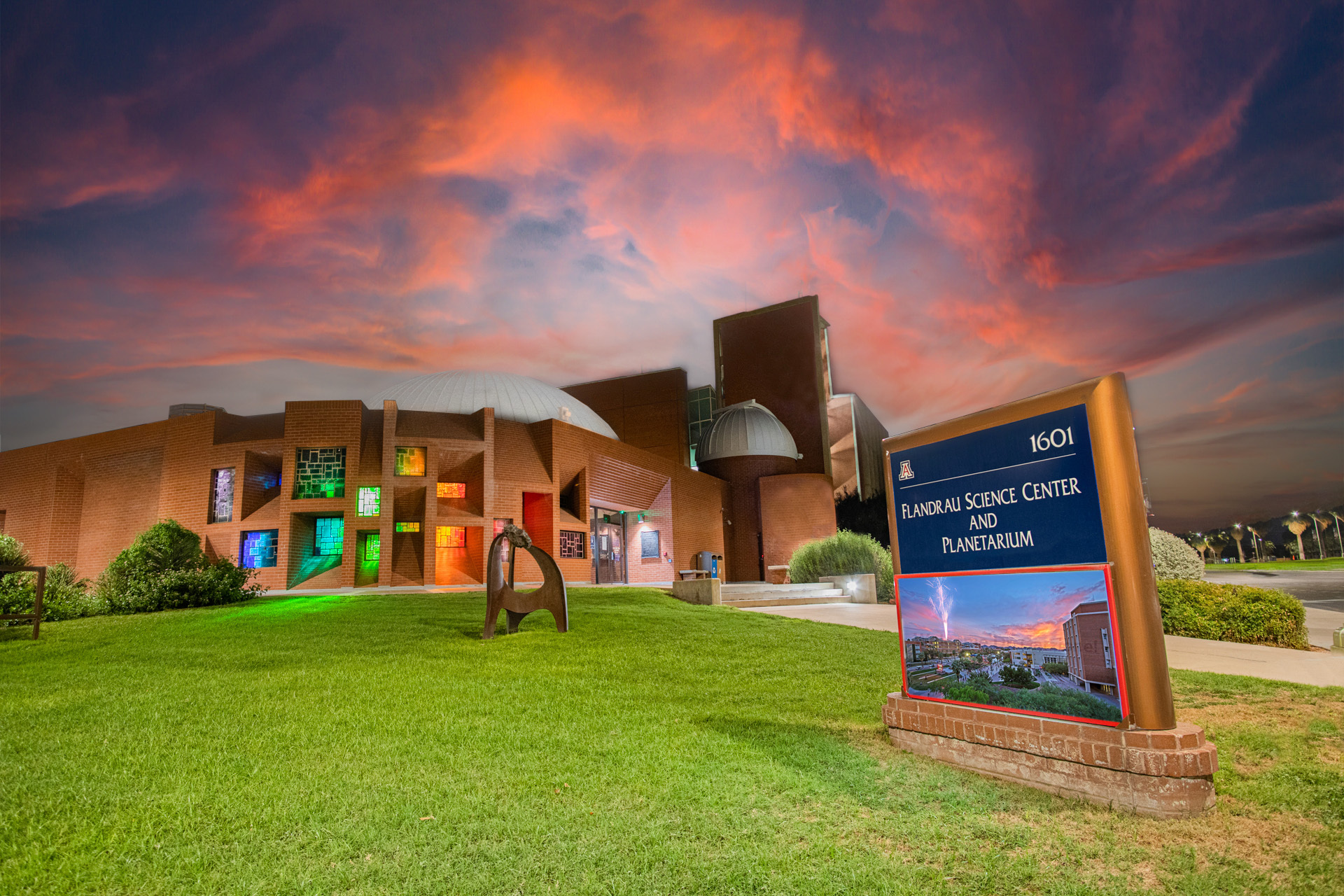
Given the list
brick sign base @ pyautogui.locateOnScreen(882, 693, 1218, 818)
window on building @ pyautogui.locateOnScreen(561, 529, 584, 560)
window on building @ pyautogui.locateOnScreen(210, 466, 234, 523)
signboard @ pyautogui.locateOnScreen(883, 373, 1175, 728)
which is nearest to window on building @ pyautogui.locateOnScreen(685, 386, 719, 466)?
window on building @ pyautogui.locateOnScreen(561, 529, 584, 560)

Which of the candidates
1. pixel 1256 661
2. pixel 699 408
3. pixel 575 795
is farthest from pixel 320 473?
pixel 699 408

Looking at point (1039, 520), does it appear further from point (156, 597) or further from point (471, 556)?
point (471, 556)

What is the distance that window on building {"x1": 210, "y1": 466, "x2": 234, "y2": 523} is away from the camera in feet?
81.7

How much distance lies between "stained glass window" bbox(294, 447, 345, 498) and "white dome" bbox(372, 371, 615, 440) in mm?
8105

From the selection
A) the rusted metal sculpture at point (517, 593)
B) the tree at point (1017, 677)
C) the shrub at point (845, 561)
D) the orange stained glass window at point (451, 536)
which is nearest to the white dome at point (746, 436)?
the shrub at point (845, 561)

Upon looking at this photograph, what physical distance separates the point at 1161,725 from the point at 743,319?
43084mm

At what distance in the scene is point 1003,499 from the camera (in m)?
4.23

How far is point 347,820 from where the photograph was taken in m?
3.50

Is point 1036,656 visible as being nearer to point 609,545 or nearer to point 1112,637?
point 1112,637

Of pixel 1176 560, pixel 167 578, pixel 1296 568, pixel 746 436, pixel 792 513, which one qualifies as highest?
pixel 746 436

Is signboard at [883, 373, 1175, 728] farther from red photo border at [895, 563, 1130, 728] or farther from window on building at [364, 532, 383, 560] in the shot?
window on building at [364, 532, 383, 560]

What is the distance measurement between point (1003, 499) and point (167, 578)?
59.1 ft

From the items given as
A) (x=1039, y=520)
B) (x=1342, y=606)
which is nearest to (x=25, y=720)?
(x=1039, y=520)

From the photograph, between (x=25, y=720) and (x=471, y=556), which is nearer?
(x=25, y=720)
